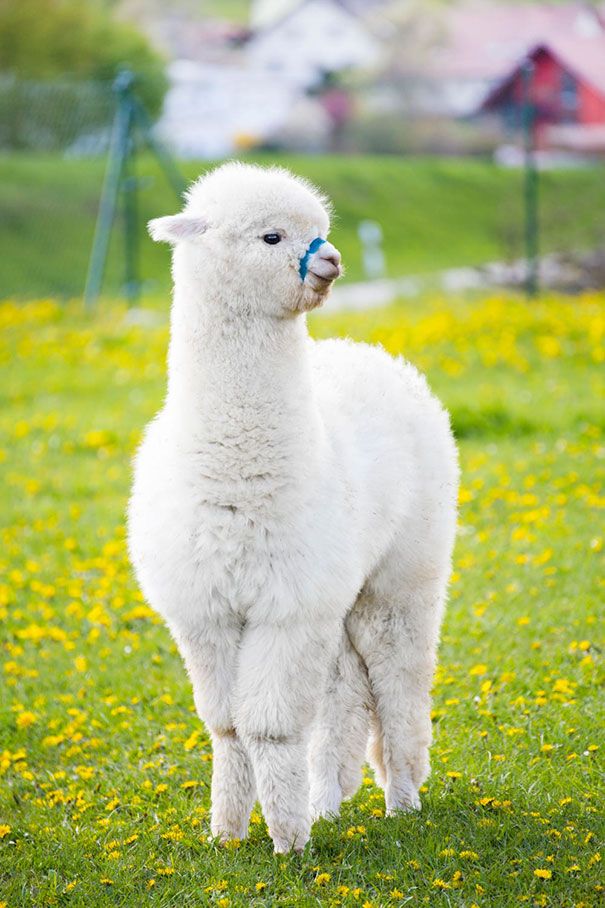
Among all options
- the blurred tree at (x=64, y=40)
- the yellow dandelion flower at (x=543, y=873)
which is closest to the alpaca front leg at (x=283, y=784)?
the yellow dandelion flower at (x=543, y=873)

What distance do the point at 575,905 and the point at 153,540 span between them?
1.50 meters

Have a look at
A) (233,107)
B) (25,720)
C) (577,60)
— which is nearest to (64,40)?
(233,107)

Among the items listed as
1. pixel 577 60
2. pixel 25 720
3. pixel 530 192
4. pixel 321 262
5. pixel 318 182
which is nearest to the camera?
pixel 321 262

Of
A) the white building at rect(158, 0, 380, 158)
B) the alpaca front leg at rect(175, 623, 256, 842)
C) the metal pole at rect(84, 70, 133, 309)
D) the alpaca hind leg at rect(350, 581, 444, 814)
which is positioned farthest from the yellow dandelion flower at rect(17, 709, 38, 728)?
the white building at rect(158, 0, 380, 158)

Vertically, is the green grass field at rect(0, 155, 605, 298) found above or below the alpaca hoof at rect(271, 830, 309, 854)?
above

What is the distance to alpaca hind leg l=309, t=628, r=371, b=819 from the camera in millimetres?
3871

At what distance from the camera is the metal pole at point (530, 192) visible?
40.8ft

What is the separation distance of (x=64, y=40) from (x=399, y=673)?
109ft

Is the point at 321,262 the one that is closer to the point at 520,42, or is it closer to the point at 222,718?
the point at 222,718

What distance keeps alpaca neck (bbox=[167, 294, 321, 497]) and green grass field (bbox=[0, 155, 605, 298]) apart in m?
10.0

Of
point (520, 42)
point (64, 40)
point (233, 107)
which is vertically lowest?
point (520, 42)

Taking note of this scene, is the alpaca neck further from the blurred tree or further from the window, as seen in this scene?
the blurred tree

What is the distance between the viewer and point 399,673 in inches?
154

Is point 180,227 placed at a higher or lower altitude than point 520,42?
lower
